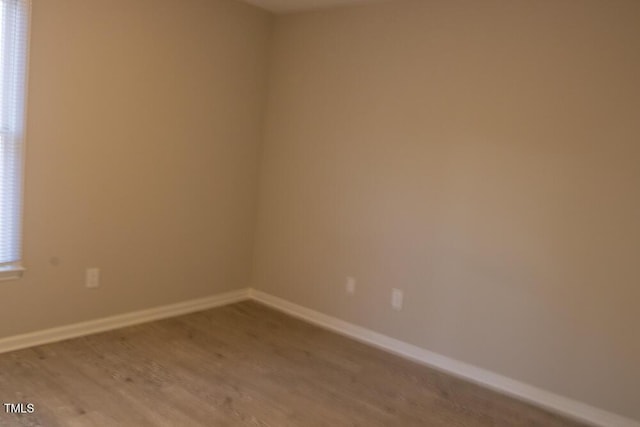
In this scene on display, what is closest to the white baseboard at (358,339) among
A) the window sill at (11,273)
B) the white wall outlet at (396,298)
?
the white wall outlet at (396,298)

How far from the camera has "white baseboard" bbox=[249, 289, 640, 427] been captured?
9.18 ft

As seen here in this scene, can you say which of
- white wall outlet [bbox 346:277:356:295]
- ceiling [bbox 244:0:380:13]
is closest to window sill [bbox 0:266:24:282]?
white wall outlet [bbox 346:277:356:295]

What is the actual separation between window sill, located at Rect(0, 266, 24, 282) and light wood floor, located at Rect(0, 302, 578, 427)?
1.39 feet

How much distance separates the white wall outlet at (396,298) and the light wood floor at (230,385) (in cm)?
34

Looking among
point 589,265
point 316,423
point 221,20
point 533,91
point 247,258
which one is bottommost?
point 316,423

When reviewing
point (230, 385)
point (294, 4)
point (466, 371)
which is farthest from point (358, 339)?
point (294, 4)

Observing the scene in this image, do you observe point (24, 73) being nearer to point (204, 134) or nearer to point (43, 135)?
point (43, 135)

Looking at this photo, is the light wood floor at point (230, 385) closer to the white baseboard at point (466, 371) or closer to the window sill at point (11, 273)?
the white baseboard at point (466, 371)

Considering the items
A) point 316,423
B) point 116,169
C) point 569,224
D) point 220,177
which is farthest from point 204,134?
point 569,224

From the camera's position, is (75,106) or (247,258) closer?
(75,106)

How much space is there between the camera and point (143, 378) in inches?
109

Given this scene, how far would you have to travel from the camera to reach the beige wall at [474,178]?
2.71m

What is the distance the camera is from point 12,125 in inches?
111

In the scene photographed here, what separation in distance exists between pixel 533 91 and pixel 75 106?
264 centimetres
